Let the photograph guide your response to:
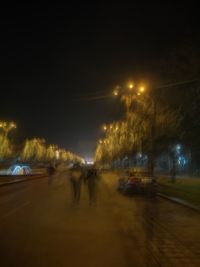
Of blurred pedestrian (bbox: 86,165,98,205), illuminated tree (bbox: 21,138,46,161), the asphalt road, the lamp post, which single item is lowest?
the asphalt road

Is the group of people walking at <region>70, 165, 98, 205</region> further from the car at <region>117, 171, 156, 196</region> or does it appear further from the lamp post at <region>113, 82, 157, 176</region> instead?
the lamp post at <region>113, 82, 157, 176</region>

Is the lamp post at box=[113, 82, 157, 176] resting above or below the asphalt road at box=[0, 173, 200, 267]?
above

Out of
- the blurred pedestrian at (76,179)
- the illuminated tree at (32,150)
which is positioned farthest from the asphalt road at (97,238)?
the illuminated tree at (32,150)

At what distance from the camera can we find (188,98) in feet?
84.0

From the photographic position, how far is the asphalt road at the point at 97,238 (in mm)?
9844

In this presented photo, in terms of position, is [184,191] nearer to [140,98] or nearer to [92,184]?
[92,184]

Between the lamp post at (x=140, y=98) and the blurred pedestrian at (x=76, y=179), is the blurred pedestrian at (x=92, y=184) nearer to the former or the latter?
the blurred pedestrian at (x=76, y=179)

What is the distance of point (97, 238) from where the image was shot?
41.9 ft

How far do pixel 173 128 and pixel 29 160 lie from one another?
381 feet

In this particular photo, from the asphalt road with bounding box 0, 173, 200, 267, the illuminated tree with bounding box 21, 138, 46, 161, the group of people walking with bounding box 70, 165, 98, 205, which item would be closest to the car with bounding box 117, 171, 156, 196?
the group of people walking with bounding box 70, 165, 98, 205

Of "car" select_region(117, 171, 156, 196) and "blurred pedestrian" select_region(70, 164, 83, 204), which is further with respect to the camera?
"car" select_region(117, 171, 156, 196)

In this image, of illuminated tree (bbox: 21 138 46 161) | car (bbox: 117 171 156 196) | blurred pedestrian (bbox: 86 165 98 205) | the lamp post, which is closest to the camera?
blurred pedestrian (bbox: 86 165 98 205)

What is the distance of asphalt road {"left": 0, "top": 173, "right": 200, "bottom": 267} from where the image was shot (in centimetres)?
984

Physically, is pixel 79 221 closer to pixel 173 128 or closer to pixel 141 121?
pixel 173 128
